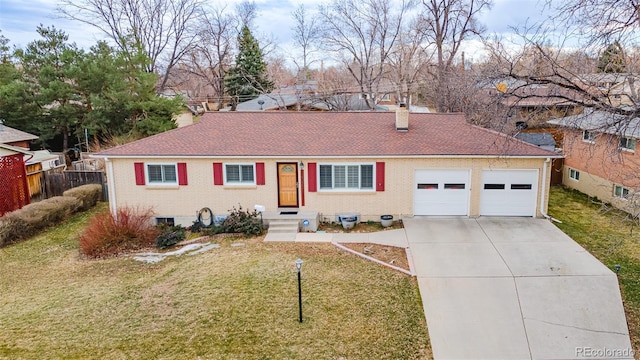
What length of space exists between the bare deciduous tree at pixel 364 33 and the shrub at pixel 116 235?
2494cm

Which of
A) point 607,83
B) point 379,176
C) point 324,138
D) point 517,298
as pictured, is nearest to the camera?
point 517,298

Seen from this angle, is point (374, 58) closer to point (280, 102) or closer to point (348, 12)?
point (348, 12)

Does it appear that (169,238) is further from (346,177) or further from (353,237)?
(346,177)

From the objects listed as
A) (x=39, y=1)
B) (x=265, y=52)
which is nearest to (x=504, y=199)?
(x=265, y=52)

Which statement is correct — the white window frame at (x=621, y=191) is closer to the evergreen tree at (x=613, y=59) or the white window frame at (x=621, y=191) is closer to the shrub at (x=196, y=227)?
the evergreen tree at (x=613, y=59)

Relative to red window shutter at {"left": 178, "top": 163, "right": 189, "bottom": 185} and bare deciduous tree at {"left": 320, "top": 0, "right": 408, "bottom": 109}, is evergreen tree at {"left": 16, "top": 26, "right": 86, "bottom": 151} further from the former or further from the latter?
bare deciduous tree at {"left": 320, "top": 0, "right": 408, "bottom": 109}

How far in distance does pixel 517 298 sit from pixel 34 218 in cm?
1645

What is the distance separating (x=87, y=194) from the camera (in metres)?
18.8

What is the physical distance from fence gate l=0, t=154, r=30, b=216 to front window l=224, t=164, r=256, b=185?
9.45 meters

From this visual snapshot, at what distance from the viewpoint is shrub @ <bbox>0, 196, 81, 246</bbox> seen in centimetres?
1467

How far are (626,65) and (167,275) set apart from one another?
12134 mm

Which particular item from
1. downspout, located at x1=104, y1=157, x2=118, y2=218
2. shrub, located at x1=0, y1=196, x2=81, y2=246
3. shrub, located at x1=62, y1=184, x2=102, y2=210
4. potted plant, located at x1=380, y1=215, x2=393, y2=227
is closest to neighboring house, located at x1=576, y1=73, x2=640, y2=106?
potted plant, located at x1=380, y1=215, x2=393, y2=227

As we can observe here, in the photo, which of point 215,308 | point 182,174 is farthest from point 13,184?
point 215,308

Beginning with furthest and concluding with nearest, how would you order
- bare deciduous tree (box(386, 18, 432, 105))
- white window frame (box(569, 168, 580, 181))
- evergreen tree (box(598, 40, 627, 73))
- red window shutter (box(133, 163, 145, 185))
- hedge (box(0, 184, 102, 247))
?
bare deciduous tree (box(386, 18, 432, 105)), white window frame (box(569, 168, 580, 181)), red window shutter (box(133, 163, 145, 185)), hedge (box(0, 184, 102, 247)), evergreen tree (box(598, 40, 627, 73))
